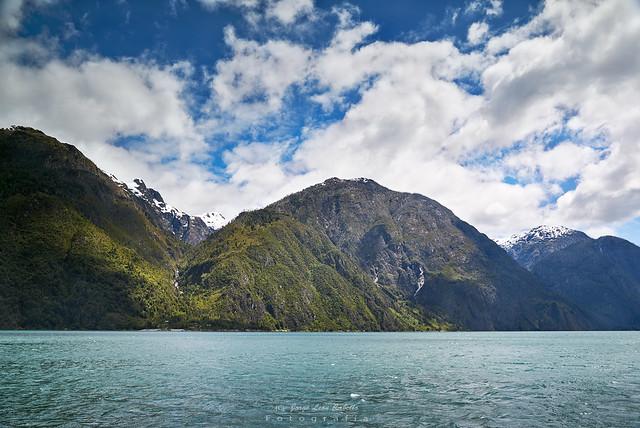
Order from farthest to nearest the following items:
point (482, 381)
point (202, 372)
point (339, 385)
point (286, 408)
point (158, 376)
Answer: point (202, 372), point (158, 376), point (482, 381), point (339, 385), point (286, 408)

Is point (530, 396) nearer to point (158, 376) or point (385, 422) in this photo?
point (385, 422)

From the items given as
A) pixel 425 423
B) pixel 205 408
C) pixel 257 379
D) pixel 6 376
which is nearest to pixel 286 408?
pixel 205 408

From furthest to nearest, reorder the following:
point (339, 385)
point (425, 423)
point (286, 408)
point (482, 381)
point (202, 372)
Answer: point (202, 372), point (482, 381), point (339, 385), point (286, 408), point (425, 423)

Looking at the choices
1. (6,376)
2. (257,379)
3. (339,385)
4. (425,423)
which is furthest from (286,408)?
(6,376)

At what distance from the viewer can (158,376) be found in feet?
211

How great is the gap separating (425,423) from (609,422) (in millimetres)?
14487

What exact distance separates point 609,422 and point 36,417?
43526 millimetres

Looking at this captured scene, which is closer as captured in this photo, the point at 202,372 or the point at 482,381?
the point at 482,381

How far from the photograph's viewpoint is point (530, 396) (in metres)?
48.2

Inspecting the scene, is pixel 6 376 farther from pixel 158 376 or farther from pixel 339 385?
pixel 339 385

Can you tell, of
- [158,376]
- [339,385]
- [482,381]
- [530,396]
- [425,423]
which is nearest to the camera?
[425,423]

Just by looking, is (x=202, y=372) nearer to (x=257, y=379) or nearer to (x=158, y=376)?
(x=158, y=376)

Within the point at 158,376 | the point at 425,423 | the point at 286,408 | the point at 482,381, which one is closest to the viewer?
the point at 425,423

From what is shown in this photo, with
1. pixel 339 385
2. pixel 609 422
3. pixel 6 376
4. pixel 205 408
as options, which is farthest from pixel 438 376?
pixel 6 376
